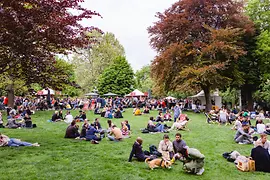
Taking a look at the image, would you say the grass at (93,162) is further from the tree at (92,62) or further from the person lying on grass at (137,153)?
the tree at (92,62)

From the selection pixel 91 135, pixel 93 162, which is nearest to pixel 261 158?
pixel 93 162

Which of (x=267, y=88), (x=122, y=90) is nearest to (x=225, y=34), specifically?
(x=267, y=88)

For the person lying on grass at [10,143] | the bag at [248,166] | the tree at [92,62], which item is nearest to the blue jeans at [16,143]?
the person lying on grass at [10,143]

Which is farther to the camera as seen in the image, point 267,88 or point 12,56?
point 267,88

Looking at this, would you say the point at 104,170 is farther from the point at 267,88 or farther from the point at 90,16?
the point at 267,88

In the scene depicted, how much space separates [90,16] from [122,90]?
43023mm

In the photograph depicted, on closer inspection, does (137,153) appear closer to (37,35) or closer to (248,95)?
(37,35)

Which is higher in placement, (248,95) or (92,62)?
(92,62)

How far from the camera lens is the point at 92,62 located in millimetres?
51719

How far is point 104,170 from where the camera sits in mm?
7840

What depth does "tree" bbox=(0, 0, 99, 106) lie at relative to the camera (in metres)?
8.68

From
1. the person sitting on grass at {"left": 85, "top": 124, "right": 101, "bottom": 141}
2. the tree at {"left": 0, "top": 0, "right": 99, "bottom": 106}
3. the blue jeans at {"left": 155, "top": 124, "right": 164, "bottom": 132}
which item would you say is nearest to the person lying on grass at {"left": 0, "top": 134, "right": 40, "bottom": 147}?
the person sitting on grass at {"left": 85, "top": 124, "right": 101, "bottom": 141}

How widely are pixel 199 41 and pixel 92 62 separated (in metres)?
27.9

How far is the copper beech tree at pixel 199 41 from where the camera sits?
85.9ft
